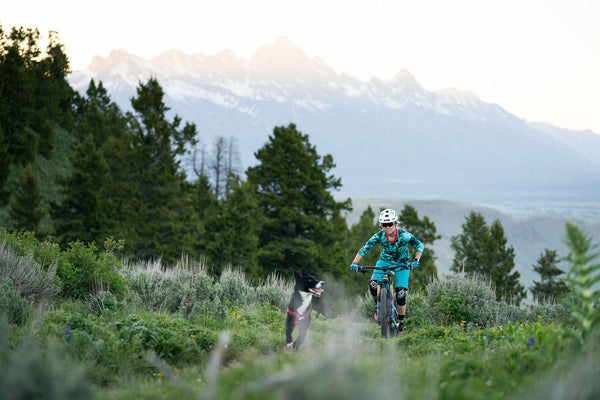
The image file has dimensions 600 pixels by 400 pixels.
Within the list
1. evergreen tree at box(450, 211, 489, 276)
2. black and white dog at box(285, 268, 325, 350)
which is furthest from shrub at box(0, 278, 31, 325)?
evergreen tree at box(450, 211, 489, 276)

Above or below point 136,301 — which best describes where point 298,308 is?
above

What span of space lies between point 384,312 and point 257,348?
2.28 m

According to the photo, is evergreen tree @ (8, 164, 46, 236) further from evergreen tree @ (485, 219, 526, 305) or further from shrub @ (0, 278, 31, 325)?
evergreen tree @ (485, 219, 526, 305)

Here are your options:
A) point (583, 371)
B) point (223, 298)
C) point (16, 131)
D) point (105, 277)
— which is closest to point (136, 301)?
point (105, 277)

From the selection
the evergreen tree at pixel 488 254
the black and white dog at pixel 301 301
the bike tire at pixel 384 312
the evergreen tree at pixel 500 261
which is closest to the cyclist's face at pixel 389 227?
the bike tire at pixel 384 312

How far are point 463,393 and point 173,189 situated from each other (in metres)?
30.8

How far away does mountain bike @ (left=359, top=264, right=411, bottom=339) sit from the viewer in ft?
24.5

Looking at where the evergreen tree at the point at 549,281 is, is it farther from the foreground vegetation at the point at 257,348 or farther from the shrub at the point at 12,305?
the shrub at the point at 12,305

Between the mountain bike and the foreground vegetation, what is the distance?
0.46 metres

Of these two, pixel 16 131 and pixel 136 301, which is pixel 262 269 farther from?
pixel 136 301

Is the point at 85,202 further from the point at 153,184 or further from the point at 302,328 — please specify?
the point at 302,328

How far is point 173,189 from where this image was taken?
32.1 m

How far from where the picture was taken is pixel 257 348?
6473 mm

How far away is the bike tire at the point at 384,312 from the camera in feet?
Result: 24.5
